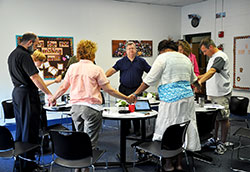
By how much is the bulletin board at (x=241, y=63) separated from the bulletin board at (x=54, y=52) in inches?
154

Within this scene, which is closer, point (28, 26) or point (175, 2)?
point (28, 26)

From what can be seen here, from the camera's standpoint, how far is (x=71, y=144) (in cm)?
230

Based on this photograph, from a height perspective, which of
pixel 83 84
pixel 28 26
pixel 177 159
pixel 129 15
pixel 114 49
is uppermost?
pixel 129 15

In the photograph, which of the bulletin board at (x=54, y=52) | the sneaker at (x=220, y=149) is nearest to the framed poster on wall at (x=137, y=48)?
the bulletin board at (x=54, y=52)

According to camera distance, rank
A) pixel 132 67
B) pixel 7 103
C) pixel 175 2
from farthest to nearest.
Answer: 1. pixel 175 2
2. pixel 132 67
3. pixel 7 103

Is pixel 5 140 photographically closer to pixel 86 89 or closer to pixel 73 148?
pixel 73 148

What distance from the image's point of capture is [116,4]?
6.47 metres

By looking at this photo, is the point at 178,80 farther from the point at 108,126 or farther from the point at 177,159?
the point at 108,126

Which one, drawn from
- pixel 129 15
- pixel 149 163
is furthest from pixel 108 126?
pixel 129 15

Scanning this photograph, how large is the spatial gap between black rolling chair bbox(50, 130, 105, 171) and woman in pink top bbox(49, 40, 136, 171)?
1.07 ft

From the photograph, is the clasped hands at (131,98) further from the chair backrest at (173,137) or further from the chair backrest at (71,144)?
the chair backrest at (71,144)

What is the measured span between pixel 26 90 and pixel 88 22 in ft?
Result: 11.6

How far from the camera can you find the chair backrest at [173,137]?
98.3 inches

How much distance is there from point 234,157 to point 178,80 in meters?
1.79
